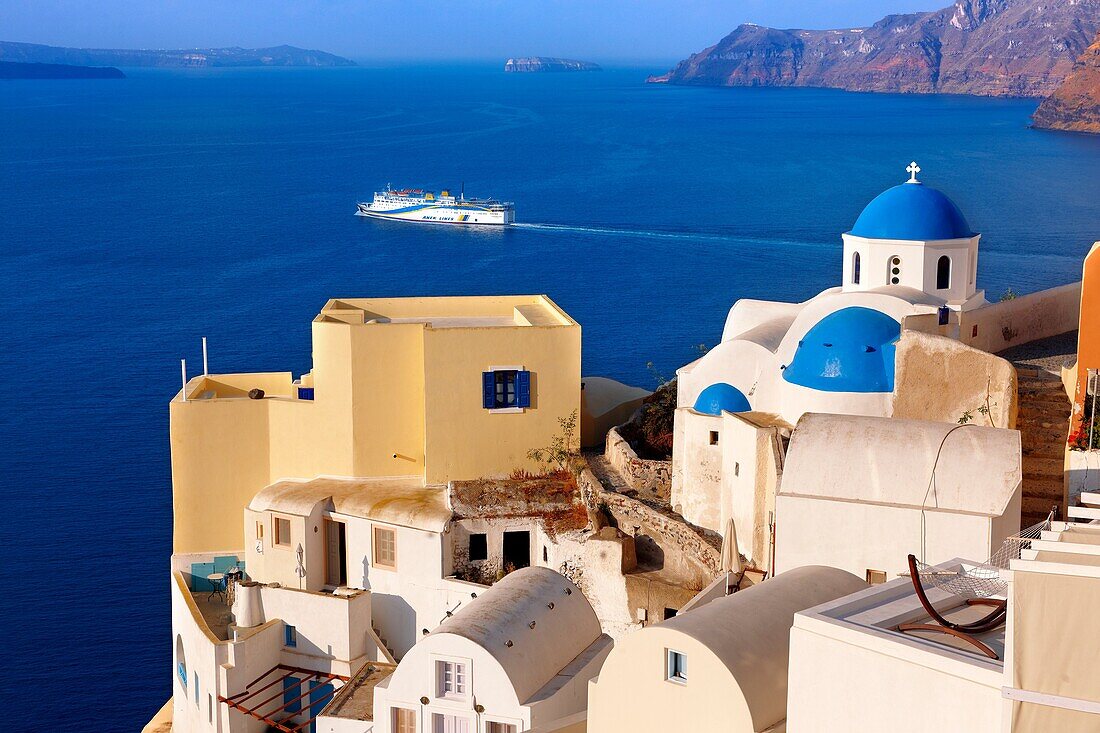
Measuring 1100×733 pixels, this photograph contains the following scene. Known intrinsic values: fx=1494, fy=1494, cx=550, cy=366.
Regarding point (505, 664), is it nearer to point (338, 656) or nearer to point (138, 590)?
point (338, 656)

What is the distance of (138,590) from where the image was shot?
35.6 meters

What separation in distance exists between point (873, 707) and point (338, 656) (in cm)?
1264

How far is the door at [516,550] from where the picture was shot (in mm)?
24625

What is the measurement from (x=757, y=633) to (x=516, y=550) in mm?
10045

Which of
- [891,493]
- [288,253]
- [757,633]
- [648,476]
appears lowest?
[648,476]

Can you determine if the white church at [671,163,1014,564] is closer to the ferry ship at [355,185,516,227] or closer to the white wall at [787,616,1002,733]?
the white wall at [787,616,1002,733]

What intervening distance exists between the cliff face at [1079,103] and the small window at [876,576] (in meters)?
135

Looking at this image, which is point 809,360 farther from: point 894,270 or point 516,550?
point 516,550

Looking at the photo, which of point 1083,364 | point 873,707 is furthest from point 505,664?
point 1083,364

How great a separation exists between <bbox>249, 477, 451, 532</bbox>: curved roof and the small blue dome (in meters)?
4.49

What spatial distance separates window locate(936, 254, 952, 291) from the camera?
26000 mm

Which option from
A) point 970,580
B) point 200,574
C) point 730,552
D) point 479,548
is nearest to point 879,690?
point 970,580

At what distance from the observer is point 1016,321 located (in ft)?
87.1

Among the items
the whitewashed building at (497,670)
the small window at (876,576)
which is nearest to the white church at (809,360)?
the small window at (876,576)
